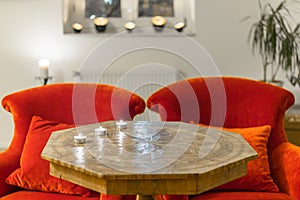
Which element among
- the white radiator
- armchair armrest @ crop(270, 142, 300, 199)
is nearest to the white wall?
the white radiator

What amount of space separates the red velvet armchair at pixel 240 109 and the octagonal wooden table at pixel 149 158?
269mm

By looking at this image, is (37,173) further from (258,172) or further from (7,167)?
(258,172)

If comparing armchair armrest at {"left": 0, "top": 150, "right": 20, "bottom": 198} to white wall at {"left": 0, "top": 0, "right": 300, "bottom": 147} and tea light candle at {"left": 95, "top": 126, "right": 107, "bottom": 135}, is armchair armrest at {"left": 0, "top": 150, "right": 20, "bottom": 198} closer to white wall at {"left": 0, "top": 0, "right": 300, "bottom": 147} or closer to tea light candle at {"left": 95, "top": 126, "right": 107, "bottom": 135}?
tea light candle at {"left": 95, "top": 126, "right": 107, "bottom": 135}

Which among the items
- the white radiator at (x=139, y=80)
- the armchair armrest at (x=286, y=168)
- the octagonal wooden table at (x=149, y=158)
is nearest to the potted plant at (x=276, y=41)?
the white radiator at (x=139, y=80)

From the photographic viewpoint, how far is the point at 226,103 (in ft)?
9.17

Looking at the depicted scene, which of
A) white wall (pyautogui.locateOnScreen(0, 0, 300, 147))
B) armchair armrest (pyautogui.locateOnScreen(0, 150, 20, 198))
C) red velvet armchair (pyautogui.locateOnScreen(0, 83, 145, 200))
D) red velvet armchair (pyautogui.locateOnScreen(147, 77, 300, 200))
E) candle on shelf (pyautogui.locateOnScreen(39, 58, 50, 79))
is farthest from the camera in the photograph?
white wall (pyautogui.locateOnScreen(0, 0, 300, 147))

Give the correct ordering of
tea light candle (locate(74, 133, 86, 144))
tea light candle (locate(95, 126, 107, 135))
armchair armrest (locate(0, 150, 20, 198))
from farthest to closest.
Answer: armchair armrest (locate(0, 150, 20, 198)) < tea light candle (locate(95, 126, 107, 135)) < tea light candle (locate(74, 133, 86, 144))

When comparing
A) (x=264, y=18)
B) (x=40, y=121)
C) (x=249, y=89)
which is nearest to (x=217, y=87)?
(x=249, y=89)

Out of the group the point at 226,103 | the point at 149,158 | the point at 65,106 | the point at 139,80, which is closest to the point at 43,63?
the point at 139,80

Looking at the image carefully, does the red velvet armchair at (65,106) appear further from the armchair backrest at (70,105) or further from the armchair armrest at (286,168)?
the armchair armrest at (286,168)

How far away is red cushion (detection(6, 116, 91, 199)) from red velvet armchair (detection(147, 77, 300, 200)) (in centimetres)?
59

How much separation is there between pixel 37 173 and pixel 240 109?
1070mm

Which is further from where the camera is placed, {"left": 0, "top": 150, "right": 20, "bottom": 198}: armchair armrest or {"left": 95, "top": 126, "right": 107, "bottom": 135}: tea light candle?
{"left": 0, "top": 150, "right": 20, "bottom": 198}: armchair armrest

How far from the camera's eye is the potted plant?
12.5ft
